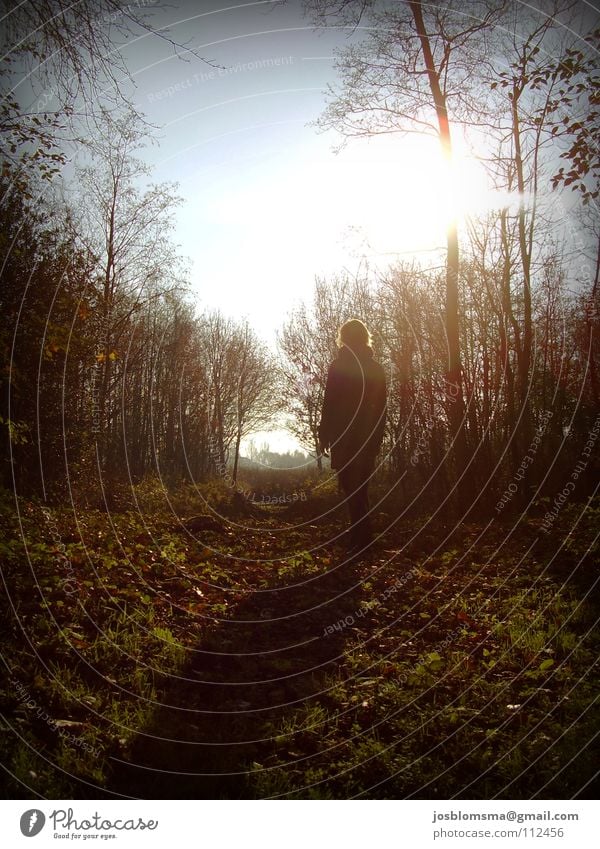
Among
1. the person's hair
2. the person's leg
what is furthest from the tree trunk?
the person's leg

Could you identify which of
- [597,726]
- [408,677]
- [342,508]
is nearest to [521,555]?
[408,677]

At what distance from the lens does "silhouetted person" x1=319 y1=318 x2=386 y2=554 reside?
762 centimetres

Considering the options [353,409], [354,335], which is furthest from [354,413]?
[354,335]

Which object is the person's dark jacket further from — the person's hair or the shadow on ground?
the shadow on ground

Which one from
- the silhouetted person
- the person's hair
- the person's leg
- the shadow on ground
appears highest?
the person's hair

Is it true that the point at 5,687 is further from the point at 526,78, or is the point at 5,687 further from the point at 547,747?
the point at 526,78

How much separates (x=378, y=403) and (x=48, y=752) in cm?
590

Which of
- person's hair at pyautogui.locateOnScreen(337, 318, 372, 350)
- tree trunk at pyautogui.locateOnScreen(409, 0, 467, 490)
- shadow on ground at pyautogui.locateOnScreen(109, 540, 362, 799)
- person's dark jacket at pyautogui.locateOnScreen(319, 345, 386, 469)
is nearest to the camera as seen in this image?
shadow on ground at pyautogui.locateOnScreen(109, 540, 362, 799)

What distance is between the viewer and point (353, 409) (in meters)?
7.64

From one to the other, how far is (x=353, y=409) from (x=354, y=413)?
0.06m

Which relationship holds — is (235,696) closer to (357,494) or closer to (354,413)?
(357,494)

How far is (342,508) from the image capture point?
48.7ft

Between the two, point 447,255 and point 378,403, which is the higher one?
point 447,255

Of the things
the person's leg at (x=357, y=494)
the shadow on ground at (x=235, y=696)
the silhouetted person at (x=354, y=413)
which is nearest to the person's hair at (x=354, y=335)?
the silhouetted person at (x=354, y=413)
